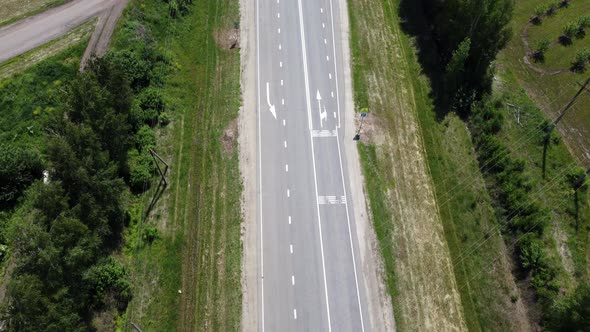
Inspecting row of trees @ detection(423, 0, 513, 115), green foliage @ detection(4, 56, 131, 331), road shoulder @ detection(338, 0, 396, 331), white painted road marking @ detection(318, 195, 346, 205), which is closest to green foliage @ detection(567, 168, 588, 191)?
row of trees @ detection(423, 0, 513, 115)

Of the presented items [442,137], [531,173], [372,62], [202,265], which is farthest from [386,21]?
[202,265]

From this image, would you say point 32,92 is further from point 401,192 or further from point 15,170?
point 401,192

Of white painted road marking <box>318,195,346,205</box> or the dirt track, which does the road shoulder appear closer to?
white painted road marking <box>318,195,346,205</box>

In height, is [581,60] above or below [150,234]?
above

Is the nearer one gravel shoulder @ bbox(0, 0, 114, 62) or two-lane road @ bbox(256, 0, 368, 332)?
two-lane road @ bbox(256, 0, 368, 332)

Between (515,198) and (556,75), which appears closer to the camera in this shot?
(515,198)

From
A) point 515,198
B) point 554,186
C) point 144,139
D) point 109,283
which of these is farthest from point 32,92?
point 554,186
